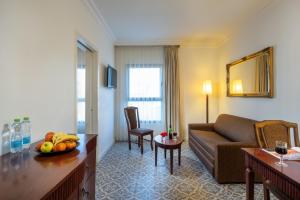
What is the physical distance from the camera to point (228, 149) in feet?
8.80

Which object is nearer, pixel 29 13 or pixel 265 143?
pixel 29 13

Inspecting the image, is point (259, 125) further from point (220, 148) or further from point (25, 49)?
point (25, 49)

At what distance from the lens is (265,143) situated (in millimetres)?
2012

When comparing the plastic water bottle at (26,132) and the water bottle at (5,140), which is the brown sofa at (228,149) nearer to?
the plastic water bottle at (26,132)

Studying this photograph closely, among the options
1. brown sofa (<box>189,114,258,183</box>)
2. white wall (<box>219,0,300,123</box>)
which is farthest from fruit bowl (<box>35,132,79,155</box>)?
white wall (<box>219,0,300,123</box>)

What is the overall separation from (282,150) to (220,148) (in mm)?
1255

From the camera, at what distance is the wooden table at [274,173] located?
121 centimetres

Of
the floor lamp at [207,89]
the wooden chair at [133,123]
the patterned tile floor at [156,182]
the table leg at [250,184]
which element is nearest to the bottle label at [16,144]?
the patterned tile floor at [156,182]

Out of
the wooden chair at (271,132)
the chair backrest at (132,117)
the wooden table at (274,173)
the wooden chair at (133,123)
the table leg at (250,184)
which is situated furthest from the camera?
the chair backrest at (132,117)

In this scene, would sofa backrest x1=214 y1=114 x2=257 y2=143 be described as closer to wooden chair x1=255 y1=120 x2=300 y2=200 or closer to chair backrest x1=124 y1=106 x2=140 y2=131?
wooden chair x1=255 y1=120 x2=300 y2=200

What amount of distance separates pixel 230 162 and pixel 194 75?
10.00 feet

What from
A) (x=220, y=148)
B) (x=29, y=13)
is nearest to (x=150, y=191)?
(x=220, y=148)

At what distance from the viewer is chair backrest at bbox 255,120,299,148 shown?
2.01 meters

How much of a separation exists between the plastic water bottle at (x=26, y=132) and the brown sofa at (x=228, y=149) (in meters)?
2.27
